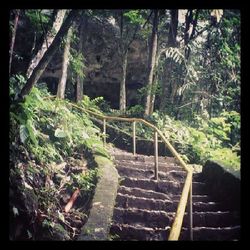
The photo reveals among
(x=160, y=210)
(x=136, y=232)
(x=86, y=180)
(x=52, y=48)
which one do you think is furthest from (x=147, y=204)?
(x=52, y=48)

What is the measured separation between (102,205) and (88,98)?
595 centimetres

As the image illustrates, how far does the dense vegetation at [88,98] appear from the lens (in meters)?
4.43

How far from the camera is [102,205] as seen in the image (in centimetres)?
477

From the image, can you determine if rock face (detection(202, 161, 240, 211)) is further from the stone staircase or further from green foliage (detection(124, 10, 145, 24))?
green foliage (detection(124, 10, 145, 24))

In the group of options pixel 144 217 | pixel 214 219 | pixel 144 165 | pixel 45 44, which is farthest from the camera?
pixel 144 165

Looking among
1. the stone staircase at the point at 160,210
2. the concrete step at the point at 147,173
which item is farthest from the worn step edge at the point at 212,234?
the concrete step at the point at 147,173

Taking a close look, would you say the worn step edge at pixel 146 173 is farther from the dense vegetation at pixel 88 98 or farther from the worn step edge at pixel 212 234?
the worn step edge at pixel 212 234

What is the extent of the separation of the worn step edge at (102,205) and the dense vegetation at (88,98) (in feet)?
0.73

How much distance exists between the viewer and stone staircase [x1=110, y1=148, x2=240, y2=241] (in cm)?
445

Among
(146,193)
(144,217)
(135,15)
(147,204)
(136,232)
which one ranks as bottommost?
(136,232)

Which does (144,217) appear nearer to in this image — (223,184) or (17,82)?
(223,184)

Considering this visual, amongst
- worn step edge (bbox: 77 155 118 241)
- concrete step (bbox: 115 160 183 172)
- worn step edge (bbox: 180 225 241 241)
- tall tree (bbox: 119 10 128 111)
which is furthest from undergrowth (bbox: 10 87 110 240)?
tall tree (bbox: 119 10 128 111)
